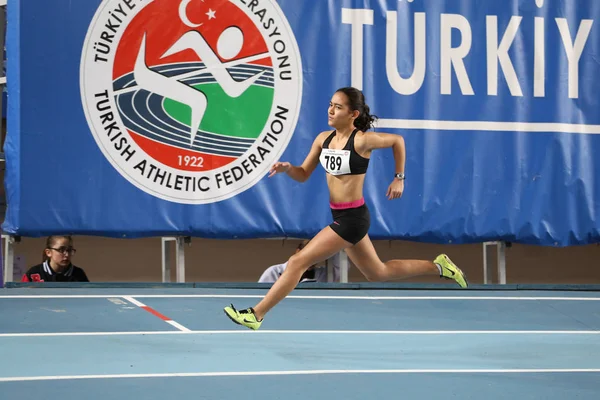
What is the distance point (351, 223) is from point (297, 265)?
0.46 m

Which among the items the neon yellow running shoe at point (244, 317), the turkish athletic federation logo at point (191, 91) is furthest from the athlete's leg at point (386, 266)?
the turkish athletic federation logo at point (191, 91)

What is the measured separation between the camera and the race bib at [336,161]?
6367mm

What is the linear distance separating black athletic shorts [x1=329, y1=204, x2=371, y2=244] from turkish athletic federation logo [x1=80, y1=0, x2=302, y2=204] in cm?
285

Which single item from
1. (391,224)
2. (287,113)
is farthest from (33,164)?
(391,224)

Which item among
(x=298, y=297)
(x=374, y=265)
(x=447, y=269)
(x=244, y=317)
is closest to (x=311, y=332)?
(x=374, y=265)

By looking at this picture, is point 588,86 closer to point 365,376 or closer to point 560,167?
point 560,167

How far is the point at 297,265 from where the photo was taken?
20.1 ft

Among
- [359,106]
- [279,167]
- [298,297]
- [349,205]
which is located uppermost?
[359,106]

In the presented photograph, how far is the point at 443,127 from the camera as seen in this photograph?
30.7 feet


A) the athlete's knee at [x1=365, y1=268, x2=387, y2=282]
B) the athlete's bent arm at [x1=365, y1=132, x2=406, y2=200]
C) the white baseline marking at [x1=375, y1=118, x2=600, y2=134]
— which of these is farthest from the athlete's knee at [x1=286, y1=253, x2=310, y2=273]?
the white baseline marking at [x1=375, y1=118, x2=600, y2=134]

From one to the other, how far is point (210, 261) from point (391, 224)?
13.1ft

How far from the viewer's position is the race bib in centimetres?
637

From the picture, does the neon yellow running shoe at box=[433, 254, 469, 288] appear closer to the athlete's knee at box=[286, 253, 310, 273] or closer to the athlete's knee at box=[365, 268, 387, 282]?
the athlete's knee at box=[365, 268, 387, 282]

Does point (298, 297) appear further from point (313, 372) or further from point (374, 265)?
point (313, 372)
